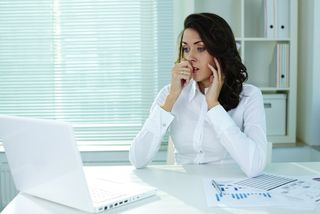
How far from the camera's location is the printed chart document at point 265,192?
1.19 meters

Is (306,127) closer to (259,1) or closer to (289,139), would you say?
(289,139)

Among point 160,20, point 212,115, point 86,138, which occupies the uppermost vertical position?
point 160,20

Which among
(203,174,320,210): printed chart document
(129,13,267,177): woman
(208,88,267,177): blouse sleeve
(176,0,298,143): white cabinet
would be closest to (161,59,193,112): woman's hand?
(129,13,267,177): woman

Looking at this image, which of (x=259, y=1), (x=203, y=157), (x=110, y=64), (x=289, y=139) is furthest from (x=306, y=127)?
(x=110, y=64)

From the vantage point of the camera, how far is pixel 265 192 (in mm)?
1301

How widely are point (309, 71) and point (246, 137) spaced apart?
1.31m

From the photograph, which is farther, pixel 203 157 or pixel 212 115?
pixel 203 157

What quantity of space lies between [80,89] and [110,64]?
289 mm

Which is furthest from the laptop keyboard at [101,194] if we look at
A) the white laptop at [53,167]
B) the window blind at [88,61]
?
the window blind at [88,61]

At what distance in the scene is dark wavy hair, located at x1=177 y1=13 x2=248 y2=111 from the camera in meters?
1.82

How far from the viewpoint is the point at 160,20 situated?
9.86 feet

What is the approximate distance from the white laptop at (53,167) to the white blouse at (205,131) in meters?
0.45

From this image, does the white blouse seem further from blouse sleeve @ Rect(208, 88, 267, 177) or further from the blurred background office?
the blurred background office

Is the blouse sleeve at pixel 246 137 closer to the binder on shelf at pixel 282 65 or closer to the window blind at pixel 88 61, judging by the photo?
the binder on shelf at pixel 282 65
